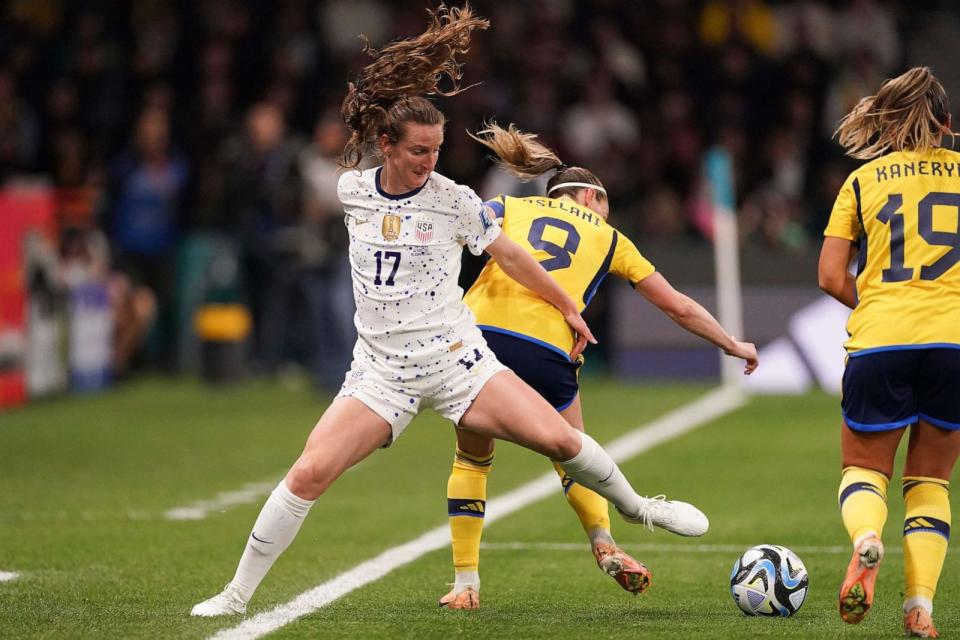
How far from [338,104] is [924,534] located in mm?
13679

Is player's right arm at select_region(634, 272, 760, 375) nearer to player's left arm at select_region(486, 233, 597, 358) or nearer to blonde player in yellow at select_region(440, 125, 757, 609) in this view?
blonde player in yellow at select_region(440, 125, 757, 609)

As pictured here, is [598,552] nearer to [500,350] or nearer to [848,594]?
[500,350]

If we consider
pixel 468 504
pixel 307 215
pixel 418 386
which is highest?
pixel 307 215

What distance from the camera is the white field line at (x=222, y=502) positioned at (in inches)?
365

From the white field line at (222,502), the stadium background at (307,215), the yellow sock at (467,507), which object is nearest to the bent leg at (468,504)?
the yellow sock at (467,507)

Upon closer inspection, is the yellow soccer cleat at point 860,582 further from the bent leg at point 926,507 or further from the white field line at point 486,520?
the white field line at point 486,520

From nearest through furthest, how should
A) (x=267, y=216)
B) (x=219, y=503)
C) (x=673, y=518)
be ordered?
(x=673, y=518)
(x=219, y=503)
(x=267, y=216)

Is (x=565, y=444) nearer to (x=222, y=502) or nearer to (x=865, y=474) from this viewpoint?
(x=865, y=474)

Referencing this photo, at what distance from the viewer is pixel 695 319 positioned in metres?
6.55

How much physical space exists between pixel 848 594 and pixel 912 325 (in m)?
0.97

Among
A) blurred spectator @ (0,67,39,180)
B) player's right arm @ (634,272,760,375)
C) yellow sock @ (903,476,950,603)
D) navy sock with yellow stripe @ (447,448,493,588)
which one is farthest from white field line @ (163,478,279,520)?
blurred spectator @ (0,67,39,180)

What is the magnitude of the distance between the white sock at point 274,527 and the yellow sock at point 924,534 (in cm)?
215

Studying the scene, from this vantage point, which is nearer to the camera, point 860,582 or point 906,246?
point 860,582

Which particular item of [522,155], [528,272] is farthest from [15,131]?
[528,272]
